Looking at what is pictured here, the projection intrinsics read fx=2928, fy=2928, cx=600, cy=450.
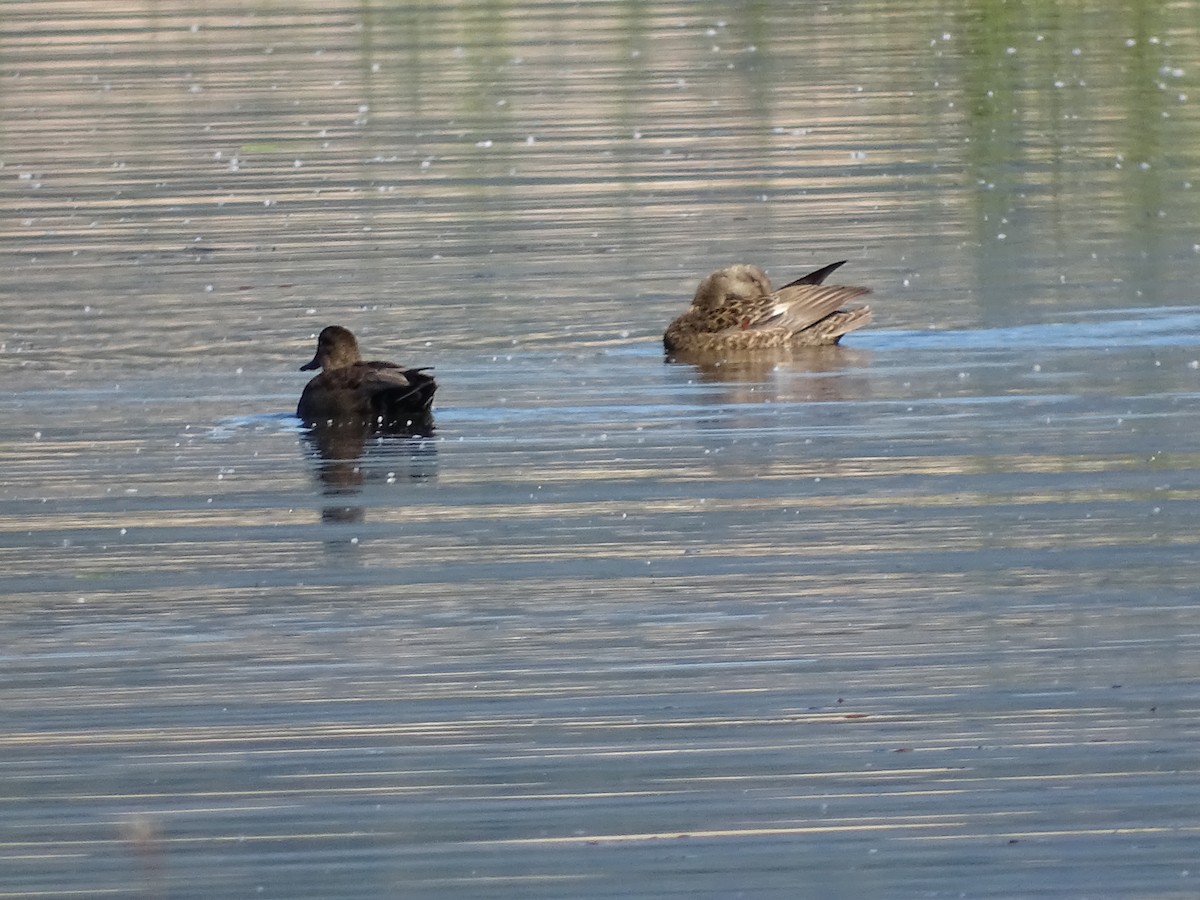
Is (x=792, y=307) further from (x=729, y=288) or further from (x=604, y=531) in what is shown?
(x=604, y=531)

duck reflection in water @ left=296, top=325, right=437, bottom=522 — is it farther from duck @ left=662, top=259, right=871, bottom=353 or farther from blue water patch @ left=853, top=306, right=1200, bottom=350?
blue water patch @ left=853, top=306, right=1200, bottom=350

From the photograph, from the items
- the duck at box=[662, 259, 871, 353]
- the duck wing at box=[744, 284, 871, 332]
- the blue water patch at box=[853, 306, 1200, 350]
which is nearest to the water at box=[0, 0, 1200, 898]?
the blue water patch at box=[853, 306, 1200, 350]

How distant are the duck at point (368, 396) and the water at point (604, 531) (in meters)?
0.29

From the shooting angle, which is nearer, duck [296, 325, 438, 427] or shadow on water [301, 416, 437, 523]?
shadow on water [301, 416, 437, 523]

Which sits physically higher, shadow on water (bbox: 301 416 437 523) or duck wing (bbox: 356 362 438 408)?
duck wing (bbox: 356 362 438 408)

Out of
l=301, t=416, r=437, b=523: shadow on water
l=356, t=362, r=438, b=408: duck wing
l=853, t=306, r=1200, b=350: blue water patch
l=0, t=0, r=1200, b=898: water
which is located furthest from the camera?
l=853, t=306, r=1200, b=350: blue water patch

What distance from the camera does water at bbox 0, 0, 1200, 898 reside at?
23.1ft

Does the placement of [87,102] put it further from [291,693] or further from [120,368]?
[291,693]

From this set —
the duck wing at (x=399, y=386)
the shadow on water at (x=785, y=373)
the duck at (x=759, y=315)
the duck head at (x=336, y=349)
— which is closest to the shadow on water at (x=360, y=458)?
the duck wing at (x=399, y=386)

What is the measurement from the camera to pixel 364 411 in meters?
13.0

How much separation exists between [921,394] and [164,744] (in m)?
5.98

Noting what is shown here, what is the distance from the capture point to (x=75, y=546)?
10.5m

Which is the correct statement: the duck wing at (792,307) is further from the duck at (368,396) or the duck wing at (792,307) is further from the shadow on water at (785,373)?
the duck at (368,396)

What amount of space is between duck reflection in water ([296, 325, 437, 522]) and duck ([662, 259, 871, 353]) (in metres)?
2.04
